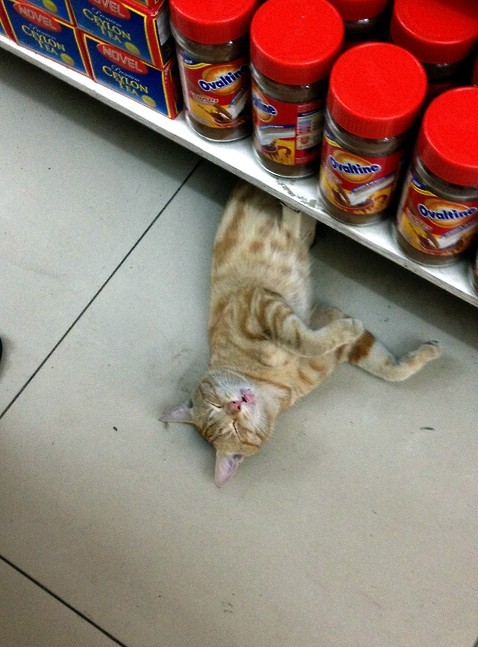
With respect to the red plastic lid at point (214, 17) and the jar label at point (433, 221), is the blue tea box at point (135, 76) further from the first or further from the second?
the jar label at point (433, 221)

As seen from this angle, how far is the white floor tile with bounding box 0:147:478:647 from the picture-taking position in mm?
1189

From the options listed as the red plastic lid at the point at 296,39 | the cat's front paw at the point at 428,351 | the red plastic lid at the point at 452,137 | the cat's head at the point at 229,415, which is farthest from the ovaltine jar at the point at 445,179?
the cat's head at the point at 229,415

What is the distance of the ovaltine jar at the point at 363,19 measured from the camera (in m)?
0.96

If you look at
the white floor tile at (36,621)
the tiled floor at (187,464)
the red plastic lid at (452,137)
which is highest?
the red plastic lid at (452,137)

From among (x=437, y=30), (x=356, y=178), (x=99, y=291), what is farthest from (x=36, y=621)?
(x=437, y=30)

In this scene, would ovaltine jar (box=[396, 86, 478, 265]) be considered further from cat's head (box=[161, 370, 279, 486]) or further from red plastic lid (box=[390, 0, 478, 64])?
cat's head (box=[161, 370, 279, 486])

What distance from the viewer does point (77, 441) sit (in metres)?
1.33

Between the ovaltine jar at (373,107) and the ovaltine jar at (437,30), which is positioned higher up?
the ovaltine jar at (437,30)

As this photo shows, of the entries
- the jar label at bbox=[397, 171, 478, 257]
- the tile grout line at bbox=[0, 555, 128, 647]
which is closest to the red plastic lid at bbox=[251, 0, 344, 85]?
the jar label at bbox=[397, 171, 478, 257]

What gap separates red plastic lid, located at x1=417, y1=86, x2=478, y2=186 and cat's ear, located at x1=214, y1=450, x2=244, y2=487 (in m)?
0.64

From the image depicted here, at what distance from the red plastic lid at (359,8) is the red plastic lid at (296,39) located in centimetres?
3

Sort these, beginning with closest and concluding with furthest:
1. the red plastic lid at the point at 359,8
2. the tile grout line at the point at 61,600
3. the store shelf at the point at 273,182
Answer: the red plastic lid at the point at 359,8 → the store shelf at the point at 273,182 → the tile grout line at the point at 61,600

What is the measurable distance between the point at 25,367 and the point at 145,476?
0.36 metres

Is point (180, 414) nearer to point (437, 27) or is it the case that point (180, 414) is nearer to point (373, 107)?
point (373, 107)
